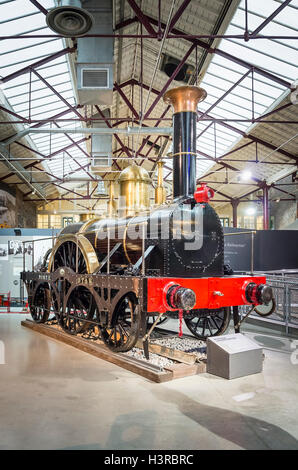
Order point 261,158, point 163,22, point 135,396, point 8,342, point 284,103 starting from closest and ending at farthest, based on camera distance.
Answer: point 135,396 < point 8,342 < point 163,22 < point 284,103 < point 261,158

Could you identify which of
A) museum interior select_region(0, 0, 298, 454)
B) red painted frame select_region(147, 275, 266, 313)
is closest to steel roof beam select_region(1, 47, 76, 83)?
museum interior select_region(0, 0, 298, 454)

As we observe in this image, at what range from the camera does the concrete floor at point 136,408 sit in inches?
115

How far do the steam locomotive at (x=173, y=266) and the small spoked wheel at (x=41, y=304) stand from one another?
1.25 metres

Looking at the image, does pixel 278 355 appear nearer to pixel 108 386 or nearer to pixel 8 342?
pixel 108 386

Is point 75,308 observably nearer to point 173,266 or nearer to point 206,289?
point 173,266

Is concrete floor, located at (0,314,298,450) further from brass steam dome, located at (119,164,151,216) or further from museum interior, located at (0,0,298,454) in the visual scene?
brass steam dome, located at (119,164,151,216)

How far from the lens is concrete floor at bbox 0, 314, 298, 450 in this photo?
9.59 feet

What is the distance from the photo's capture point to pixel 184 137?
17.9 ft

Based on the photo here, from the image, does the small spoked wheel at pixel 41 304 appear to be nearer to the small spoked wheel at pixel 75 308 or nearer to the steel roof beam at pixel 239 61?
the small spoked wheel at pixel 75 308

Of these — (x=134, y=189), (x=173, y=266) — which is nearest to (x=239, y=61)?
(x=134, y=189)

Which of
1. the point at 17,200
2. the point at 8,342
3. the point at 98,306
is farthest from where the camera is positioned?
the point at 17,200
